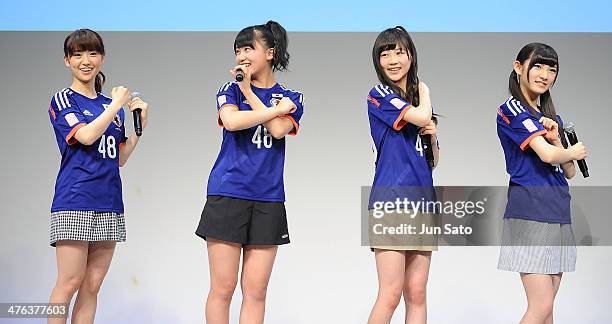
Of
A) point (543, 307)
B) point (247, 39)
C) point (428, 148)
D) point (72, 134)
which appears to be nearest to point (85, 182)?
point (72, 134)

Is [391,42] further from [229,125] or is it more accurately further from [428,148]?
[229,125]

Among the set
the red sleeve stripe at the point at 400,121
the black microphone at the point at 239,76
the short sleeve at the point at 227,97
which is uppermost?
the black microphone at the point at 239,76

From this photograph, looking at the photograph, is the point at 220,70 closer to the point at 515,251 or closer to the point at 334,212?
the point at 334,212

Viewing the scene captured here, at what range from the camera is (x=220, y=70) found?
13.1ft

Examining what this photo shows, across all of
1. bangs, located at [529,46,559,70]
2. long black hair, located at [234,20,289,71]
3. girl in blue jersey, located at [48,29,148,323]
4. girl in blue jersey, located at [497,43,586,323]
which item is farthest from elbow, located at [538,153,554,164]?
girl in blue jersey, located at [48,29,148,323]

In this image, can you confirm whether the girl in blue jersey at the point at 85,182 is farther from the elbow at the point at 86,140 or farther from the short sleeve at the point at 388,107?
the short sleeve at the point at 388,107

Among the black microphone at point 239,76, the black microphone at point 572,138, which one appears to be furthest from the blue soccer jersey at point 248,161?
the black microphone at point 572,138

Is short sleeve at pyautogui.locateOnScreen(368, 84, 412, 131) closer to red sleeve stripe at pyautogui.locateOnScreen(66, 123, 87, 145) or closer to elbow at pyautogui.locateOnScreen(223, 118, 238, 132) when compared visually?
elbow at pyautogui.locateOnScreen(223, 118, 238, 132)

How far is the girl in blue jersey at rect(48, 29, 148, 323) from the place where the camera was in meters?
2.66

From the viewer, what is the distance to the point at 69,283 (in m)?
2.68

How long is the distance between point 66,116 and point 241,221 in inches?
28.6

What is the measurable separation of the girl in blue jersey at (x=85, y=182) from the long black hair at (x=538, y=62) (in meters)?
1.37

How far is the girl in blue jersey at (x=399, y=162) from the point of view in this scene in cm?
260

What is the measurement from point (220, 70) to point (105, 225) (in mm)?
1479
